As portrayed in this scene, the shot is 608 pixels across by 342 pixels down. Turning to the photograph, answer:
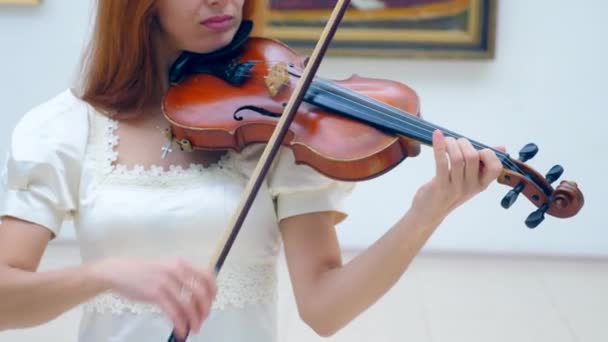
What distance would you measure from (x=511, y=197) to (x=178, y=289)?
36 centimetres

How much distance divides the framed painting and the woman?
1900 mm

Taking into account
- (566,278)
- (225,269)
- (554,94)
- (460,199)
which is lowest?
(566,278)

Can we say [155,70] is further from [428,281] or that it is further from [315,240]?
[428,281]

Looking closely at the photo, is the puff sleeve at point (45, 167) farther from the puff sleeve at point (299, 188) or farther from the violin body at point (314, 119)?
the puff sleeve at point (299, 188)

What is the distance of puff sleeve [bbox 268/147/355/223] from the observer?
3.37 ft

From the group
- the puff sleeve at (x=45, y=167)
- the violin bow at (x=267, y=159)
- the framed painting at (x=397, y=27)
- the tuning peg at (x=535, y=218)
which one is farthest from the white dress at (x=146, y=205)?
the framed painting at (x=397, y=27)

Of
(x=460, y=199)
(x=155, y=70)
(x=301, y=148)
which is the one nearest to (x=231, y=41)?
(x=155, y=70)

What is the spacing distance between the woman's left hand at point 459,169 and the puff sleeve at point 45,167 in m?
0.39

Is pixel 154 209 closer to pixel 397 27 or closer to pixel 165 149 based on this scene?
pixel 165 149

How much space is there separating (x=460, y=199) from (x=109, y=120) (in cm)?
42

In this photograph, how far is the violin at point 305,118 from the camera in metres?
0.94

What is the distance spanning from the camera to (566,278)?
2865 mm

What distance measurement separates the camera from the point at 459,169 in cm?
88

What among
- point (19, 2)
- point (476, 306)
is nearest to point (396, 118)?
point (476, 306)
